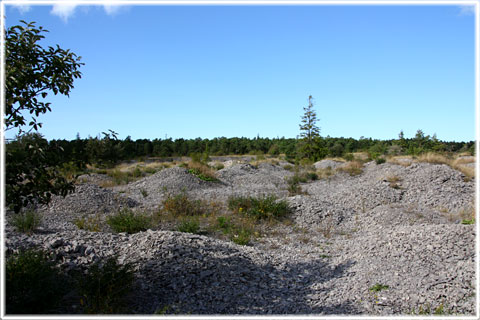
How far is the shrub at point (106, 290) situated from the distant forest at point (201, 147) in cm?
136

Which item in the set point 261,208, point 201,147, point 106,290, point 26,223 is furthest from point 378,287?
point 201,147

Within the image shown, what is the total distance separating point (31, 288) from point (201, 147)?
4756cm

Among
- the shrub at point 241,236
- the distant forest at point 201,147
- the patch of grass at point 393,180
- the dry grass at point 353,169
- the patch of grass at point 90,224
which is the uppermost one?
the distant forest at point 201,147

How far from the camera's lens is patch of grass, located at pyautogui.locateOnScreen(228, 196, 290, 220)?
9742 millimetres

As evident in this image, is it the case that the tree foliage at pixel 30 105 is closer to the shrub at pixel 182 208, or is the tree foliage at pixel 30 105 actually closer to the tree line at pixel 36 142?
the tree line at pixel 36 142

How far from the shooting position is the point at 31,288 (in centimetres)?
381

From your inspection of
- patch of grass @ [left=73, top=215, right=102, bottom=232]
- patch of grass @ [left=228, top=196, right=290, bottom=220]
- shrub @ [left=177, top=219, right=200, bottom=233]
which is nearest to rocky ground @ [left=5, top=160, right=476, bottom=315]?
patch of grass @ [left=73, top=215, right=102, bottom=232]

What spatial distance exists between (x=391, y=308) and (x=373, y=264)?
1.53 metres

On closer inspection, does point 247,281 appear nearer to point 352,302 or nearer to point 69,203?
point 352,302

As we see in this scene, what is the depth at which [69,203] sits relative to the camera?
11148 mm

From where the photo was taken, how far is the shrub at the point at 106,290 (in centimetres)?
410

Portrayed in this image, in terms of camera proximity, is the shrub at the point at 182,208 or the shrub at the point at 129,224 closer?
the shrub at the point at 129,224

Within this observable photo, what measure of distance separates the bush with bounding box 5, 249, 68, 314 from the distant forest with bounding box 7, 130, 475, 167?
131cm

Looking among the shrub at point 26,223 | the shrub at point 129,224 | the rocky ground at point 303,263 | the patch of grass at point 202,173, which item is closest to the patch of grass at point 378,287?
the rocky ground at point 303,263
